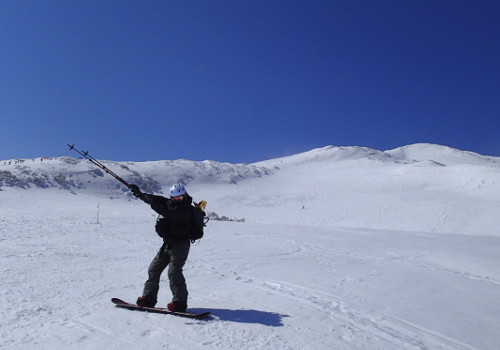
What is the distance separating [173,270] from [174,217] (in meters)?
0.82

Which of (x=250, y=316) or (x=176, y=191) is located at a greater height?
(x=176, y=191)

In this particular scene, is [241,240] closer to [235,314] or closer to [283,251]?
[283,251]

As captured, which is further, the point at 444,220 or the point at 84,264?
the point at 444,220

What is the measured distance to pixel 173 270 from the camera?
544cm

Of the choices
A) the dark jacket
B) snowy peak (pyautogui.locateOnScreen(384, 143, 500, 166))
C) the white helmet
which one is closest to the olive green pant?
the dark jacket

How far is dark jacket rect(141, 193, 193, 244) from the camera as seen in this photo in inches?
213

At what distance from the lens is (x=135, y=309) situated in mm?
5289

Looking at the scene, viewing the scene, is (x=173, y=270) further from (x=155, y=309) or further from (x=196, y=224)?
(x=196, y=224)

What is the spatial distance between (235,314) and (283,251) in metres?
7.11

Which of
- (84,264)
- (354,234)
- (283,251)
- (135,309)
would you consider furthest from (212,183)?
(135,309)

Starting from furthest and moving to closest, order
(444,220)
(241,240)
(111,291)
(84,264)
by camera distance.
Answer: (444,220) < (241,240) < (84,264) < (111,291)

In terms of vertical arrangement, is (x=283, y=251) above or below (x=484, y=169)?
below

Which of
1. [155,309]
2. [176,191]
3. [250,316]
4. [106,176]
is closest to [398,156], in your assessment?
[106,176]

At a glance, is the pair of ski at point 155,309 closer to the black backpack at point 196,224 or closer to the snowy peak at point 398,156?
the black backpack at point 196,224
